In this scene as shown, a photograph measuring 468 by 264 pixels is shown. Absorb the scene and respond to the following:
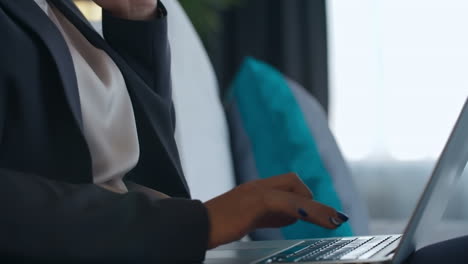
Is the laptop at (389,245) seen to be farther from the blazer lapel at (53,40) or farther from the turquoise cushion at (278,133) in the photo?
the turquoise cushion at (278,133)

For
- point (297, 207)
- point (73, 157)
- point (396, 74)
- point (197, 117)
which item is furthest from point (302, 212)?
point (396, 74)

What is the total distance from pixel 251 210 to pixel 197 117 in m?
0.95

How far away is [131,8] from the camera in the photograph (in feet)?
3.27

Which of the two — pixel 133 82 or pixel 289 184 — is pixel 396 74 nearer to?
pixel 133 82

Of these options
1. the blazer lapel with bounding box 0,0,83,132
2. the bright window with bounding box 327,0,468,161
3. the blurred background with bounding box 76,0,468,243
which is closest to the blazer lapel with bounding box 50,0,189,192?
the blazer lapel with bounding box 0,0,83,132

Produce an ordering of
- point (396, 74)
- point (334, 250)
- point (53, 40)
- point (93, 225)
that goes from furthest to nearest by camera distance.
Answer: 1. point (396, 74)
2. point (53, 40)
3. point (334, 250)
4. point (93, 225)

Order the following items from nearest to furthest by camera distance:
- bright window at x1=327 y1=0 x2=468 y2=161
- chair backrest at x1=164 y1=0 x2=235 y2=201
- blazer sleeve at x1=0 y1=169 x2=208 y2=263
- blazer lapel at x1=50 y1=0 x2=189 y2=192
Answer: blazer sleeve at x1=0 y1=169 x2=208 y2=263 → blazer lapel at x1=50 y1=0 x2=189 y2=192 → chair backrest at x1=164 y1=0 x2=235 y2=201 → bright window at x1=327 y1=0 x2=468 y2=161

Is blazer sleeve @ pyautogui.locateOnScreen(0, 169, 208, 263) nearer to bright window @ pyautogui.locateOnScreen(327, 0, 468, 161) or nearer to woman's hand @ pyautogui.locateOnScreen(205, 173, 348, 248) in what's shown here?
woman's hand @ pyautogui.locateOnScreen(205, 173, 348, 248)

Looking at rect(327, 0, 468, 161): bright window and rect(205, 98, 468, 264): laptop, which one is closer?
rect(205, 98, 468, 264): laptop

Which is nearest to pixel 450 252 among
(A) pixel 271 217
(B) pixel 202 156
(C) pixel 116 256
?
(A) pixel 271 217

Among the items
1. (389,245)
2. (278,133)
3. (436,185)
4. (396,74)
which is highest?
(436,185)

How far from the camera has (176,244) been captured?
0.62 meters

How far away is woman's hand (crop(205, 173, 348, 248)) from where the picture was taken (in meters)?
0.63

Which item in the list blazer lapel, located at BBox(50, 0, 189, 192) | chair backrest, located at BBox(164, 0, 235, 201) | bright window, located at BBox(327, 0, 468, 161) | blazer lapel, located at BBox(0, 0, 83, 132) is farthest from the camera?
bright window, located at BBox(327, 0, 468, 161)
